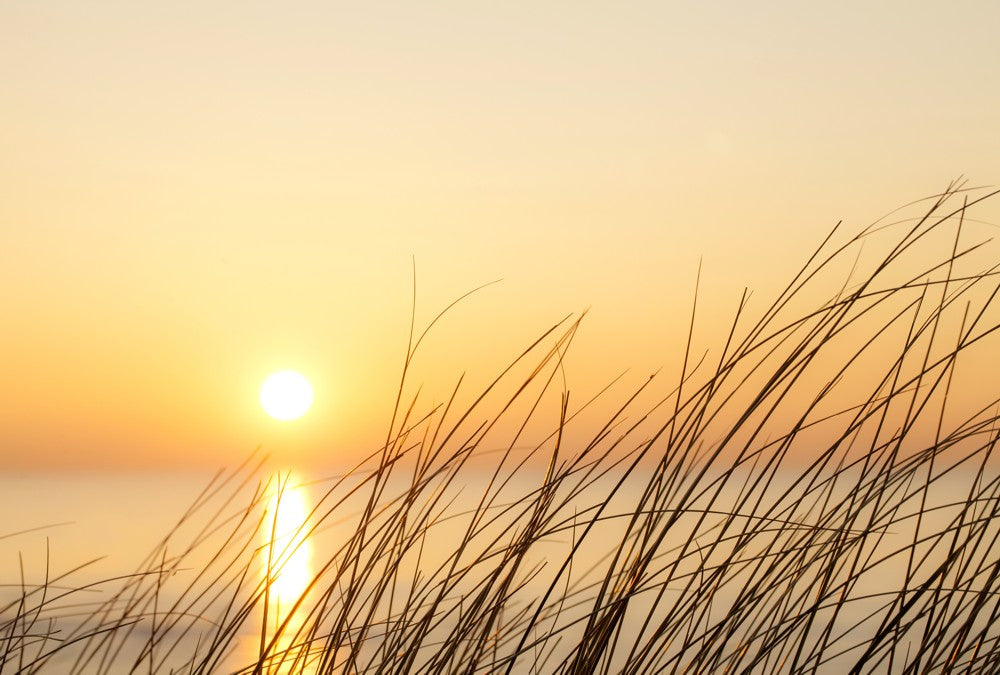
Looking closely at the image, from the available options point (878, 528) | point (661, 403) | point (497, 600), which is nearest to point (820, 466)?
point (878, 528)

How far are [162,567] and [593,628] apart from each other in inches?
25.2

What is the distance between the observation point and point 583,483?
1283 millimetres

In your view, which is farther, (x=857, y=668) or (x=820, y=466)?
(x=820, y=466)

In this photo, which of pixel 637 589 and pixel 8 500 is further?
pixel 8 500

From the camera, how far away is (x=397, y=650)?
3.99 ft

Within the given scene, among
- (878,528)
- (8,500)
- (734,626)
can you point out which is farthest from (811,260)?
(8,500)

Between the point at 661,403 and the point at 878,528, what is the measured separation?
0.29m

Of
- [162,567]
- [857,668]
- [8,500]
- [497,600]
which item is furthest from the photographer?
[8,500]

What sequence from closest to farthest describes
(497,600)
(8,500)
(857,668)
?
(857,668)
(497,600)
(8,500)

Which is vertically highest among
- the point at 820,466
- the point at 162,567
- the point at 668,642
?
the point at 162,567

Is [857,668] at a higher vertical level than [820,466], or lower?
lower

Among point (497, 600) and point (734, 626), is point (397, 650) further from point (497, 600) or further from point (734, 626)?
point (734, 626)

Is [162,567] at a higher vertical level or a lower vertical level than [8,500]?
lower

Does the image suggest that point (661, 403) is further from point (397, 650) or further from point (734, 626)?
point (397, 650)
